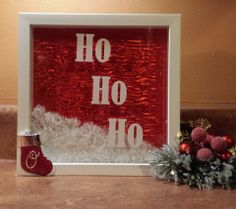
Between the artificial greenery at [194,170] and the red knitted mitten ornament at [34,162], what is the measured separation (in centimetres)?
24

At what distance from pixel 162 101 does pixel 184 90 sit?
159 millimetres

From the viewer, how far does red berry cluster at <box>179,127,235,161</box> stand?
2.57 feet

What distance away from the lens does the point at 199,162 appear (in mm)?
789

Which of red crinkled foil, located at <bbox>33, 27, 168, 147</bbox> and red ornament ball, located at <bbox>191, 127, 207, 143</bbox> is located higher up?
red crinkled foil, located at <bbox>33, 27, 168, 147</bbox>

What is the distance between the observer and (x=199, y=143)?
2.66ft

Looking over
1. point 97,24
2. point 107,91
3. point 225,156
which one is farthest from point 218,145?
point 97,24

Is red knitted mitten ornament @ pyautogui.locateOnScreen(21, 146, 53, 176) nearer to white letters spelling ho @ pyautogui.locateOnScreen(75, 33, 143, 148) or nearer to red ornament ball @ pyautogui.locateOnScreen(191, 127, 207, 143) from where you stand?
white letters spelling ho @ pyautogui.locateOnScreen(75, 33, 143, 148)

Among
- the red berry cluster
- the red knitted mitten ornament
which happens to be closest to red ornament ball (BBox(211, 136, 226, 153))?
the red berry cluster

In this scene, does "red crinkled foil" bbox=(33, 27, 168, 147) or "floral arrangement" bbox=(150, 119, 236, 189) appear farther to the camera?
"red crinkled foil" bbox=(33, 27, 168, 147)

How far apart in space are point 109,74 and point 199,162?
0.28 metres

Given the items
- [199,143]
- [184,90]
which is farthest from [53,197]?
[184,90]

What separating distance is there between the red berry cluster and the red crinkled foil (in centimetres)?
8

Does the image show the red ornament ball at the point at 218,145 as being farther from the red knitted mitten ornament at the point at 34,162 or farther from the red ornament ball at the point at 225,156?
the red knitted mitten ornament at the point at 34,162

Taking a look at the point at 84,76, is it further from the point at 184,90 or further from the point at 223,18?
the point at 223,18
